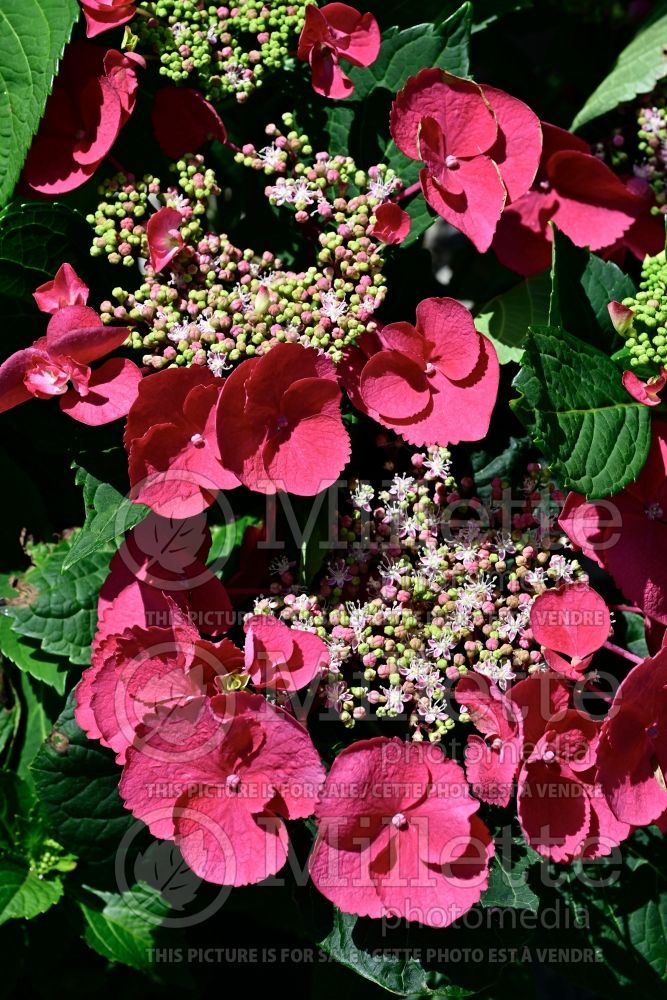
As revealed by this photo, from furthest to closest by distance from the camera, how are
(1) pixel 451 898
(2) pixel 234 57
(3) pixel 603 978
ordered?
1. (3) pixel 603 978
2. (2) pixel 234 57
3. (1) pixel 451 898

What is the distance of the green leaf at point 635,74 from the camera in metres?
1.32

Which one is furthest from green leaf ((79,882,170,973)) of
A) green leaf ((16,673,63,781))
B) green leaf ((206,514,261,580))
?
green leaf ((206,514,261,580))

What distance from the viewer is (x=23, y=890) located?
1330 mm

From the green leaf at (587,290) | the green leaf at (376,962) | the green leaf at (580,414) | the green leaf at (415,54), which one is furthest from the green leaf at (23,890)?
the green leaf at (415,54)

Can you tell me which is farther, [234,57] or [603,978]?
[603,978]

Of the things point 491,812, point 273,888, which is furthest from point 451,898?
point 273,888

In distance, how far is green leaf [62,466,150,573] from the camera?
1.04 m

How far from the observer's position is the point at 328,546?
1.12 meters

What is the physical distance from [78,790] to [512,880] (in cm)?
55

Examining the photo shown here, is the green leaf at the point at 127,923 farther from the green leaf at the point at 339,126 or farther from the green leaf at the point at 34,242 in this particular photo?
the green leaf at the point at 339,126

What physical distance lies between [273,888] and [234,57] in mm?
1071

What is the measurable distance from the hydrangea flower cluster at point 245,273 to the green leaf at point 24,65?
4.2 inches

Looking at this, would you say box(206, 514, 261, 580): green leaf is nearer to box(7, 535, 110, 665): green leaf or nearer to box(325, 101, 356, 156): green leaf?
box(7, 535, 110, 665): green leaf

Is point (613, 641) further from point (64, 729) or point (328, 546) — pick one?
point (64, 729)
